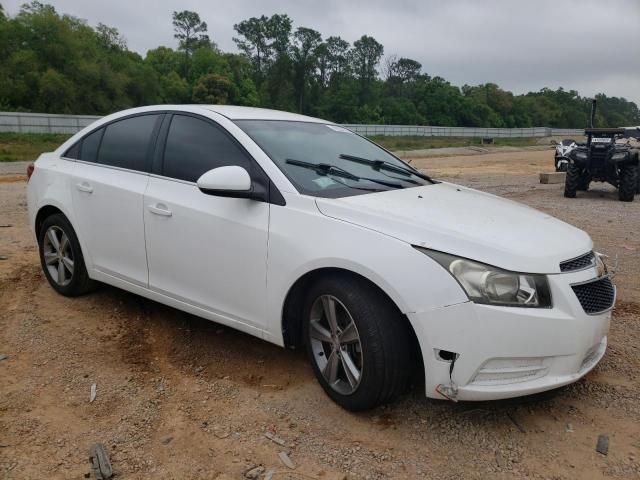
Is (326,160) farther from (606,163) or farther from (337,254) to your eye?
(606,163)

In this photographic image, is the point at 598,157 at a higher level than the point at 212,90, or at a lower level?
lower

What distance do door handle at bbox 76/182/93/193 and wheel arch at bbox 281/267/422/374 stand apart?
1.97m

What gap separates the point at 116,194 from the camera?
399 centimetres

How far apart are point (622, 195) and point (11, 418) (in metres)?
12.4

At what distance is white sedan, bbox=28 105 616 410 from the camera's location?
2.64 metres

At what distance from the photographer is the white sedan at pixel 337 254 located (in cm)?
264

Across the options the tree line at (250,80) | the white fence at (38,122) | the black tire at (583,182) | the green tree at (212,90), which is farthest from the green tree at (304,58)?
the black tire at (583,182)

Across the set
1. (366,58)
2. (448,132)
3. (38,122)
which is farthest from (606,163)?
(366,58)

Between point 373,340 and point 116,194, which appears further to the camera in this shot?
point 116,194

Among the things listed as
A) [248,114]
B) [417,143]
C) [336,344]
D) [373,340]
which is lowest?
[417,143]

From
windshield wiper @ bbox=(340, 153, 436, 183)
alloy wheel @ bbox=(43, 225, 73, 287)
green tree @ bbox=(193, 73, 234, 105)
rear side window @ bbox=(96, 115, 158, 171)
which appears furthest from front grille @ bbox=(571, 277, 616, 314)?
green tree @ bbox=(193, 73, 234, 105)

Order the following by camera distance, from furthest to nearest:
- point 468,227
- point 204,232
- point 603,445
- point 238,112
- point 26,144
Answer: point 26,144 → point 238,112 → point 204,232 → point 468,227 → point 603,445

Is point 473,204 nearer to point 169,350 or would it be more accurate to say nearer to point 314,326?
point 314,326

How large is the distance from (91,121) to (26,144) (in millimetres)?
6479
